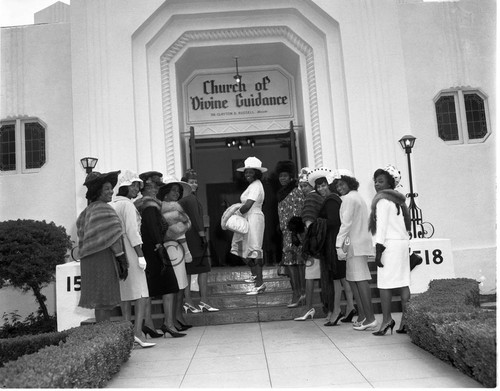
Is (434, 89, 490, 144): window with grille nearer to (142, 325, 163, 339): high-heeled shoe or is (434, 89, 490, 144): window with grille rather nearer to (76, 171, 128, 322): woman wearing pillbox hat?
(142, 325, 163, 339): high-heeled shoe

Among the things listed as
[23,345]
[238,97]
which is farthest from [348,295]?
[238,97]

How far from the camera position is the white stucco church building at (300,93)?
10.5 m

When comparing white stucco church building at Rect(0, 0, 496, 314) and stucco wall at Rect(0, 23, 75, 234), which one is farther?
stucco wall at Rect(0, 23, 75, 234)

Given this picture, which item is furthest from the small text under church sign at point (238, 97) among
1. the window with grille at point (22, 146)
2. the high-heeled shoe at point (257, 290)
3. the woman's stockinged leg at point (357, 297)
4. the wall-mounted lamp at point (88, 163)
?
the woman's stockinged leg at point (357, 297)

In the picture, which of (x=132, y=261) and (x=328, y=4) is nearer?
(x=132, y=261)

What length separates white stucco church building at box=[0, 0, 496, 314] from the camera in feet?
34.6

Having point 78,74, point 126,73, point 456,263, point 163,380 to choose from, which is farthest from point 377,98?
point 163,380

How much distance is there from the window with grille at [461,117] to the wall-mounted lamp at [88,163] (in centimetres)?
709

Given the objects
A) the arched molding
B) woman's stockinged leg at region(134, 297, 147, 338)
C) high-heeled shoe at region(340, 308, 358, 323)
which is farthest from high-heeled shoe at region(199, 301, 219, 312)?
the arched molding

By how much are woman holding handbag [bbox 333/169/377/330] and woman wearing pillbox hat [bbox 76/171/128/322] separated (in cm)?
258

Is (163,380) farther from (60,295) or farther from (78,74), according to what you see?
(78,74)

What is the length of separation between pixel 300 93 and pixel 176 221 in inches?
232

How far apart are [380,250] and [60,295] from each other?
480cm

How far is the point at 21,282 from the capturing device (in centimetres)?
911
